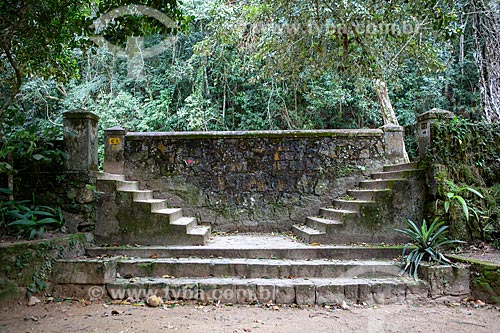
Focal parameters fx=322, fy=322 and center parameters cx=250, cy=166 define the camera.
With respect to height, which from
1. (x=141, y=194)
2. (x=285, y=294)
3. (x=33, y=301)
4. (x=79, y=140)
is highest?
(x=79, y=140)

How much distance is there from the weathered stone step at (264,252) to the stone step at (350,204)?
0.59m

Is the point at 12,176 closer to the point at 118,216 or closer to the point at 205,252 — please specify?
the point at 118,216

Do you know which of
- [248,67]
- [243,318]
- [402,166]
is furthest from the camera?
[248,67]

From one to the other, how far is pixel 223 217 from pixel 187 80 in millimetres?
6862

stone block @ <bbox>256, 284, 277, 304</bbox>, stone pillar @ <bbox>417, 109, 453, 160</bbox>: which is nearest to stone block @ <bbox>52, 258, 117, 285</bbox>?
stone block @ <bbox>256, 284, 277, 304</bbox>

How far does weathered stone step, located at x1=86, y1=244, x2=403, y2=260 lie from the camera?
4047 millimetres

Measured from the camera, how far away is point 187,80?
35.6 ft

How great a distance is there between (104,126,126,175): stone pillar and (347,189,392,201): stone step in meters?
3.78

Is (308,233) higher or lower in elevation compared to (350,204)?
lower

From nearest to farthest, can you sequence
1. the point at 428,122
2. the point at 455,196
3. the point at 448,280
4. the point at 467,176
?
1. the point at 448,280
2. the point at 455,196
3. the point at 467,176
4. the point at 428,122

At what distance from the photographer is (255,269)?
370cm

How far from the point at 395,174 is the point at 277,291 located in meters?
2.66

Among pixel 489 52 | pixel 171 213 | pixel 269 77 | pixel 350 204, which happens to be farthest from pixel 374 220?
pixel 269 77

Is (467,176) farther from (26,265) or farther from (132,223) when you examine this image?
(26,265)
